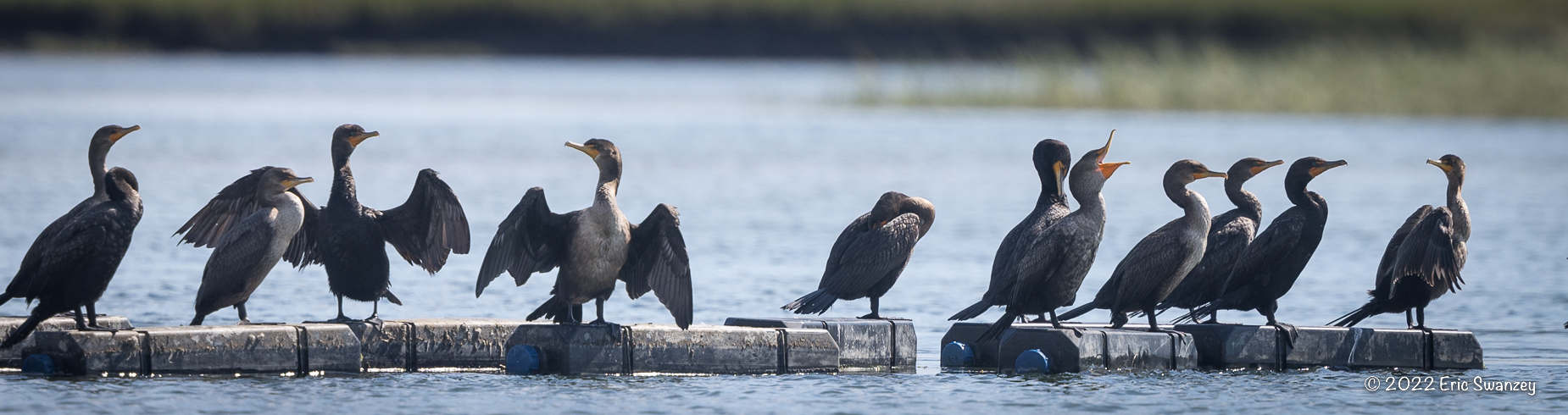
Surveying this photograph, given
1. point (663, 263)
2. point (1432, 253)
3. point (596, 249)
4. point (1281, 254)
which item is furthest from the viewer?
point (1281, 254)

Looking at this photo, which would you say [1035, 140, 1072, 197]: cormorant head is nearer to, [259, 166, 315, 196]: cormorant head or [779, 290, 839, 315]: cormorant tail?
[779, 290, 839, 315]: cormorant tail

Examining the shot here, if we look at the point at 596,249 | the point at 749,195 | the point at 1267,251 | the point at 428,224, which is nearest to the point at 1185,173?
the point at 1267,251

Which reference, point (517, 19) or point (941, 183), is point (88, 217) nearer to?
point (941, 183)

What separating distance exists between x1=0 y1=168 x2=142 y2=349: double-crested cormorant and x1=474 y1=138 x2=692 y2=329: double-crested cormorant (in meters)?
1.56

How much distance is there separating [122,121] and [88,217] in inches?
819

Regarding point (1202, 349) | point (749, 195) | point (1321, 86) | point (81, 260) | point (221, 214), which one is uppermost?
point (1321, 86)

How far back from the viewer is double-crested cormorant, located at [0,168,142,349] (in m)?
7.86

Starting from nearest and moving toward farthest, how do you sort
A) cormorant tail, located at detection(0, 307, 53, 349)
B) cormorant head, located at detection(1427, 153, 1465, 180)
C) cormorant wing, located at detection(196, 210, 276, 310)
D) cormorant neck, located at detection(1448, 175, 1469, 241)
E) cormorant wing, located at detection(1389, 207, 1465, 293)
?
cormorant tail, located at detection(0, 307, 53, 349), cormorant wing, located at detection(196, 210, 276, 310), cormorant wing, located at detection(1389, 207, 1465, 293), cormorant neck, located at detection(1448, 175, 1469, 241), cormorant head, located at detection(1427, 153, 1465, 180)

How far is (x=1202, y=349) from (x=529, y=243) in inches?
131

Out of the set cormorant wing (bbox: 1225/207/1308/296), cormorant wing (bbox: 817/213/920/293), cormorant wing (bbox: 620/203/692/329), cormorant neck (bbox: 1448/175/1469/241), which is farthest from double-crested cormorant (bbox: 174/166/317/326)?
cormorant neck (bbox: 1448/175/1469/241)

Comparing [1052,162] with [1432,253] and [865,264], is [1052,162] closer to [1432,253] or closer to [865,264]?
[865,264]

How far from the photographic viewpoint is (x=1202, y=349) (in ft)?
30.0

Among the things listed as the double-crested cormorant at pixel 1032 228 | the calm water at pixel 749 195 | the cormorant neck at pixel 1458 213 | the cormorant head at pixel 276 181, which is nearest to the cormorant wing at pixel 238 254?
the cormorant head at pixel 276 181

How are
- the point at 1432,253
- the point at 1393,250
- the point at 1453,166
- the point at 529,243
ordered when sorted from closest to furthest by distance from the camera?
the point at 529,243 < the point at 1432,253 < the point at 1393,250 < the point at 1453,166
